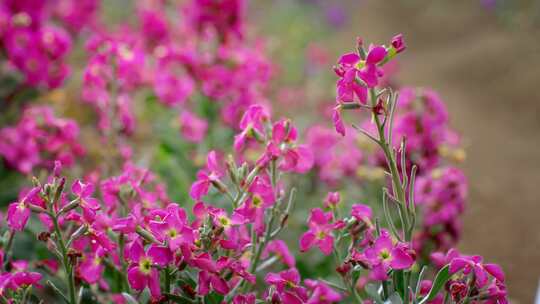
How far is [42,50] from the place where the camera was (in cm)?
203

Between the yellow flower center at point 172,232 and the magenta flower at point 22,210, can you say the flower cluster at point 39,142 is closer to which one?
the magenta flower at point 22,210

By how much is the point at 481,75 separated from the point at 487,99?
0.30 metres

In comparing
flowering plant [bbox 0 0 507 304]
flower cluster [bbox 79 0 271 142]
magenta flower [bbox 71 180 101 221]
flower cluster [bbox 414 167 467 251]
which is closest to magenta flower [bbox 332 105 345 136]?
flowering plant [bbox 0 0 507 304]

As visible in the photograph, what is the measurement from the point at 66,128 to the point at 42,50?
0.44 metres

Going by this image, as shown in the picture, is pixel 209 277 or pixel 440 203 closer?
pixel 209 277

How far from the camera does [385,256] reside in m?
0.96

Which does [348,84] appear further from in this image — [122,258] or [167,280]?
[122,258]

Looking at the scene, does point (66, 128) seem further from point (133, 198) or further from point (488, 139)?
point (488, 139)

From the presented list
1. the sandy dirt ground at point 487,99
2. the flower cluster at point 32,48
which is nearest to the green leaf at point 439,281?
the sandy dirt ground at point 487,99

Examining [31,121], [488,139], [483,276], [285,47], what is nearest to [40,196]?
[483,276]

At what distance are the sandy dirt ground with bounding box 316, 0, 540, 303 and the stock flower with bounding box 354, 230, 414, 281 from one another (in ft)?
4.30

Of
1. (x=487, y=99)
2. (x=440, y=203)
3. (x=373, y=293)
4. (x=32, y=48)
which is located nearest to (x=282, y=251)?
(x=373, y=293)

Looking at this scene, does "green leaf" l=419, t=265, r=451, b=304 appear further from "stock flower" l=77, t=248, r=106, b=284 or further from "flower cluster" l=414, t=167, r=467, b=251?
"flower cluster" l=414, t=167, r=467, b=251

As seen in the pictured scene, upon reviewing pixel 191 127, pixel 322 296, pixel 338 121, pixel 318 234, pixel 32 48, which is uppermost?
pixel 32 48
